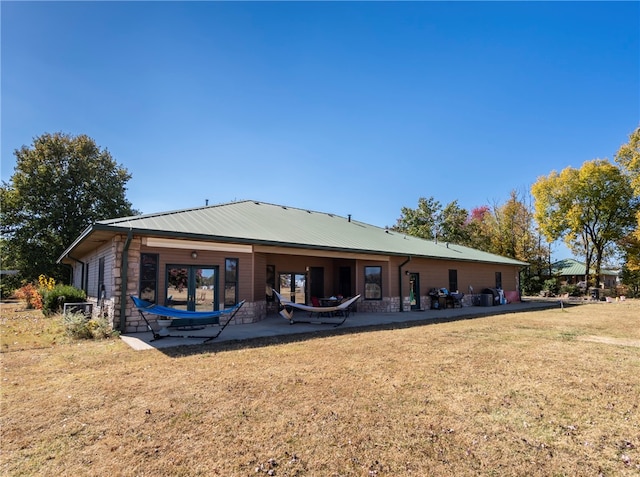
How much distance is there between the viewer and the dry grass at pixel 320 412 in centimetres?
273

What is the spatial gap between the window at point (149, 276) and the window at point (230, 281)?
191cm

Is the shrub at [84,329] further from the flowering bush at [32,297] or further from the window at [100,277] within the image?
the flowering bush at [32,297]

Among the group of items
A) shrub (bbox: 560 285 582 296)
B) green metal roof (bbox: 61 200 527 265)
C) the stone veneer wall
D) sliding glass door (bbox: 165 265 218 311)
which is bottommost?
shrub (bbox: 560 285 582 296)

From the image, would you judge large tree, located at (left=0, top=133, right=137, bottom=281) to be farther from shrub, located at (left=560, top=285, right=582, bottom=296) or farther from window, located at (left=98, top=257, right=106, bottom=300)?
shrub, located at (left=560, top=285, right=582, bottom=296)

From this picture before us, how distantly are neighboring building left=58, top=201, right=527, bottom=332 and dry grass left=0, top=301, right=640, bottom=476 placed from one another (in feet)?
8.59

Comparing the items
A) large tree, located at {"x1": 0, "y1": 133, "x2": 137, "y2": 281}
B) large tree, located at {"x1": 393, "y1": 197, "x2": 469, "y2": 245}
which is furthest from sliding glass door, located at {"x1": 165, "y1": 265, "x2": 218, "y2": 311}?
large tree, located at {"x1": 393, "y1": 197, "x2": 469, "y2": 245}

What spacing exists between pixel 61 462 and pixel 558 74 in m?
14.3

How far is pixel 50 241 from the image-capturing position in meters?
23.2

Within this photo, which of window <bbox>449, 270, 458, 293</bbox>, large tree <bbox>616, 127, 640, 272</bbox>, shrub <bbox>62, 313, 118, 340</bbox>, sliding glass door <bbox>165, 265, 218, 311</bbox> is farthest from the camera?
large tree <bbox>616, 127, 640, 272</bbox>

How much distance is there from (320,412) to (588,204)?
1205 inches

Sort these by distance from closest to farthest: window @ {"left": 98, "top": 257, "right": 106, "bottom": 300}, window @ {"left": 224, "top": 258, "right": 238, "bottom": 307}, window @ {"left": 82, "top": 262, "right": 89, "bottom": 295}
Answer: window @ {"left": 224, "top": 258, "right": 238, "bottom": 307} → window @ {"left": 98, "top": 257, "right": 106, "bottom": 300} → window @ {"left": 82, "top": 262, "right": 89, "bottom": 295}

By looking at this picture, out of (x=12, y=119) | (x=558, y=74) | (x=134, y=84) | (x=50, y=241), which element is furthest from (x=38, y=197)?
(x=558, y=74)

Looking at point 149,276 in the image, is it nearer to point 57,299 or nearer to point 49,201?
point 57,299

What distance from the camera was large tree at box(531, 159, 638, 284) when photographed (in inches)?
988
